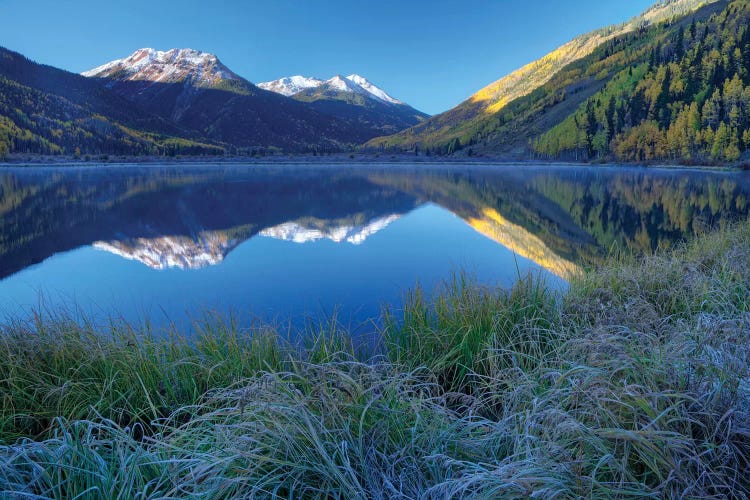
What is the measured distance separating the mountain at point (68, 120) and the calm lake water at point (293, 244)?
72.6m

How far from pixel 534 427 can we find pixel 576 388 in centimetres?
30

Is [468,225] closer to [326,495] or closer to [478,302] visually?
[478,302]

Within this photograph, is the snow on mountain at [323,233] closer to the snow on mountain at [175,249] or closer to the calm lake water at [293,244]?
the calm lake water at [293,244]

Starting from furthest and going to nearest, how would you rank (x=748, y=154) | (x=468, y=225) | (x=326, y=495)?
(x=748, y=154)
(x=468, y=225)
(x=326, y=495)

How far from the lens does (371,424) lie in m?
2.60

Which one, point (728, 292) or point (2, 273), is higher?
point (728, 292)

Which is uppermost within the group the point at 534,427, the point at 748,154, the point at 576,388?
the point at 748,154

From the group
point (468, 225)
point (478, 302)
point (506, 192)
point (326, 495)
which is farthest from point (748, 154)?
point (326, 495)

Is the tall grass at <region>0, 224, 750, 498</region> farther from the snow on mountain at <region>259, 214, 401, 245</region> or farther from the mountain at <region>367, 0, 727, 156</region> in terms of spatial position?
the mountain at <region>367, 0, 727, 156</region>

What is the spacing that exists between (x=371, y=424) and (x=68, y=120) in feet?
479

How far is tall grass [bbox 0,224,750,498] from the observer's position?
2.04 meters

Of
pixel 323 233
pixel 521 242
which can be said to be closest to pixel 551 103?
pixel 521 242

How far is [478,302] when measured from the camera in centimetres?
468

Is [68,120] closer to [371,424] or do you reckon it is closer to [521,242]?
[521,242]
